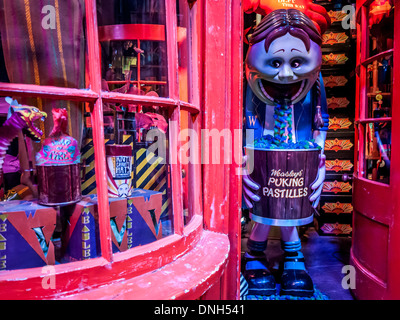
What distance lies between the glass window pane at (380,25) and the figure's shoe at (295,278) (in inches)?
54.8

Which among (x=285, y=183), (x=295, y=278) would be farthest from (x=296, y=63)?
(x=295, y=278)

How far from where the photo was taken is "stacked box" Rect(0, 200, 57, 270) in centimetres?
71

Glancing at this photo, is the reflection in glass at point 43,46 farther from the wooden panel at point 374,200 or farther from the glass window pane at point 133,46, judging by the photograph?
the wooden panel at point 374,200

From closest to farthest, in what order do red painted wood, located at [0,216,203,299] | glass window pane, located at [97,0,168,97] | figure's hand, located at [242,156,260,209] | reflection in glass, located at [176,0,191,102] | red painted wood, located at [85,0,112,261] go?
red painted wood, located at [0,216,203,299], red painted wood, located at [85,0,112,261], glass window pane, located at [97,0,168,97], reflection in glass, located at [176,0,191,102], figure's hand, located at [242,156,260,209]

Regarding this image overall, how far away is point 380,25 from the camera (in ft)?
6.41

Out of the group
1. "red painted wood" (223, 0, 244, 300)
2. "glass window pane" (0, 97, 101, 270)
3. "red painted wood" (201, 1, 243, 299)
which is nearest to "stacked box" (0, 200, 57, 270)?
"glass window pane" (0, 97, 101, 270)

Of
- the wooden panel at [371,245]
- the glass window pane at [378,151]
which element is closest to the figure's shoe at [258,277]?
the wooden panel at [371,245]

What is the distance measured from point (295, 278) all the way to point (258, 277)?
0.23 meters

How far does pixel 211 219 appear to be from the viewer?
118 centimetres

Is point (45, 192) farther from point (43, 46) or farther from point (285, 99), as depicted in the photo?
point (285, 99)

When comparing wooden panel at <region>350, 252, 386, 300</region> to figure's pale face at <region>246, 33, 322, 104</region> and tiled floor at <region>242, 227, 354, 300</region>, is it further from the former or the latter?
figure's pale face at <region>246, 33, 322, 104</region>

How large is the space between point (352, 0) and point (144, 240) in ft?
10.0

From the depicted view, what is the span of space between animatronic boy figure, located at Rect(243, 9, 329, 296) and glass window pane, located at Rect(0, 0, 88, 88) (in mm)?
1212

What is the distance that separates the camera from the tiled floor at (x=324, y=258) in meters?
2.06
